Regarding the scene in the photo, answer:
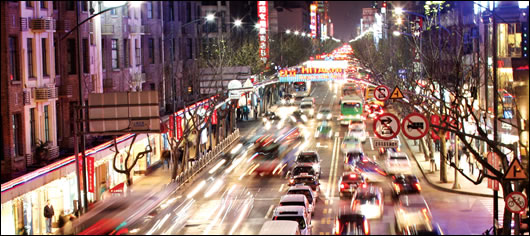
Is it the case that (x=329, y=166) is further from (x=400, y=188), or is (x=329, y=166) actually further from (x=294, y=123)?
(x=294, y=123)

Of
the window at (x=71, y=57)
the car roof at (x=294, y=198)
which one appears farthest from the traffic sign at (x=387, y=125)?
the window at (x=71, y=57)

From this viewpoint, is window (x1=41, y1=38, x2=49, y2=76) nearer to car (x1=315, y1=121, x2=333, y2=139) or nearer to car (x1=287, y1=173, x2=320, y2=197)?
car (x1=287, y1=173, x2=320, y2=197)

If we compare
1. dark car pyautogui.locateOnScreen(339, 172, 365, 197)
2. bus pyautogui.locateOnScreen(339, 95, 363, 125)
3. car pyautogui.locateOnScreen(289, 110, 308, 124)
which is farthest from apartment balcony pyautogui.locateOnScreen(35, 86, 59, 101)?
car pyautogui.locateOnScreen(289, 110, 308, 124)

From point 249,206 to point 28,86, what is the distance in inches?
434

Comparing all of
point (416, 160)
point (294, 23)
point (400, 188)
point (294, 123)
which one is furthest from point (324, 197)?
point (294, 23)

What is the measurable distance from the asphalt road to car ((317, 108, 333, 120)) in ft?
98.4

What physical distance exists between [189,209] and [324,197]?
7.08m

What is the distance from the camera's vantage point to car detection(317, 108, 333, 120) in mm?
84262

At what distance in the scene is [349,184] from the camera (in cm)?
3819

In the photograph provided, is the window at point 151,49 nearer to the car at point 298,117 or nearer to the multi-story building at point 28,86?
the multi-story building at point 28,86

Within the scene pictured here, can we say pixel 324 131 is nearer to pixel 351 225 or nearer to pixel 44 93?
pixel 44 93

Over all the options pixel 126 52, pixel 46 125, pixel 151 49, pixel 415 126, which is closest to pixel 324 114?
pixel 151 49

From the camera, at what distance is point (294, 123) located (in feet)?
260

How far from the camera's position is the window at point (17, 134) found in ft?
105
